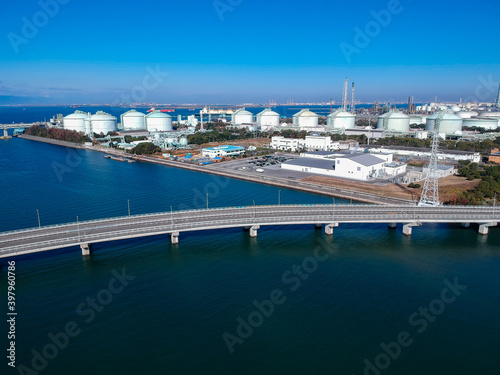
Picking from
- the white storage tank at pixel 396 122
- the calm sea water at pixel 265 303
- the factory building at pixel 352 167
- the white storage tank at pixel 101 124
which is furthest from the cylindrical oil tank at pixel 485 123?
the white storage tank at pixel 101 124

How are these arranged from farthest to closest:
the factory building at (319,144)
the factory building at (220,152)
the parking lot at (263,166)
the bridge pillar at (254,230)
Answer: the factory building at (319,144) → the factory building at (220,152) → the parking lot at (263,166) → the bridge pillar at (254,230)

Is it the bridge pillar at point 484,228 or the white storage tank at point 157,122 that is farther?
the white storage tank at point 157,122

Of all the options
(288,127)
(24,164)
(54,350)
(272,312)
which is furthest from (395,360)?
(288,127)

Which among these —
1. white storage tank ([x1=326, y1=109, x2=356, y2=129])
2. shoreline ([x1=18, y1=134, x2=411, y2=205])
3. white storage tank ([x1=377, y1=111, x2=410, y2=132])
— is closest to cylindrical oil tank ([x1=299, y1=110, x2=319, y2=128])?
white storage tank ([x1=326, y1=109, x2=356, y2=129])

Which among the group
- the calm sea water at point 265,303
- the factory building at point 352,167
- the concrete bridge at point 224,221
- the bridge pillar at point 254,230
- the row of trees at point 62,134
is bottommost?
the calm sea water at point 265,303

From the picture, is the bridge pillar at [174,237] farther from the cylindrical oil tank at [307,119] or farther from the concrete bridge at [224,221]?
the cylindrical oil tank at [307,119]

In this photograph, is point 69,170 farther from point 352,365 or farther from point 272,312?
point 352,365

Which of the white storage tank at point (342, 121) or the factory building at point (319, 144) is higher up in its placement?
the white storage tank at point (342, 121)

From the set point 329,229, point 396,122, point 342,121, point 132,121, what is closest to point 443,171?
point 329,229

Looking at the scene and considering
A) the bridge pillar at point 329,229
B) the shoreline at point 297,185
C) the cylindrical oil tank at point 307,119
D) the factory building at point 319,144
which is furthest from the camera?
the cylindrical oil tank at point 307,119
